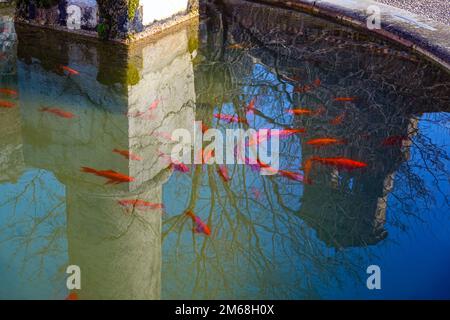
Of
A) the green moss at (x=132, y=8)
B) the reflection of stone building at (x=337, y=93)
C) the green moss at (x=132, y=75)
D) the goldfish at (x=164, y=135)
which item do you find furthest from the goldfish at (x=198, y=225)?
the green moss at (x=132, y=8)

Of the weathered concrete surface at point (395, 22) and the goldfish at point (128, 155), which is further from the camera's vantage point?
the weathered concrete surface at point (395, 22)

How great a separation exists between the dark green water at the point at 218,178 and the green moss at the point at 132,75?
26 millimetres

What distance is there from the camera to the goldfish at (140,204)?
16.7 ft

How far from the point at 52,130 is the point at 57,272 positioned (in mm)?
2075

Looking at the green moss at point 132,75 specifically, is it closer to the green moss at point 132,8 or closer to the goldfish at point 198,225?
the green moss at point 132,8

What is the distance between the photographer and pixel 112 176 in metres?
5.48

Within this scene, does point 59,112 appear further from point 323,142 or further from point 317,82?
point 317,82

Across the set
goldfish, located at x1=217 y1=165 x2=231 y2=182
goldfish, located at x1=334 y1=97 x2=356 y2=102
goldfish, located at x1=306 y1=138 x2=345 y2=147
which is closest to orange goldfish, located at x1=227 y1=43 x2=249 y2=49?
goldfish, located at x1=334 y1=97 x2=356 y2=102

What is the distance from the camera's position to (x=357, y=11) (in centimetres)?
959

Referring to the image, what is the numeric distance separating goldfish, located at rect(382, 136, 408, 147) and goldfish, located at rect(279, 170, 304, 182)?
41.5 inches

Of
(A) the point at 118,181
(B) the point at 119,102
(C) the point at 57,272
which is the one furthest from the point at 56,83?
(C) the point at 57,272

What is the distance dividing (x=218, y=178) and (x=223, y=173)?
0.09 metres

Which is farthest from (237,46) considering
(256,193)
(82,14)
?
(256,193)

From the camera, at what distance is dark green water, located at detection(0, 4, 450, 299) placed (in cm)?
454
